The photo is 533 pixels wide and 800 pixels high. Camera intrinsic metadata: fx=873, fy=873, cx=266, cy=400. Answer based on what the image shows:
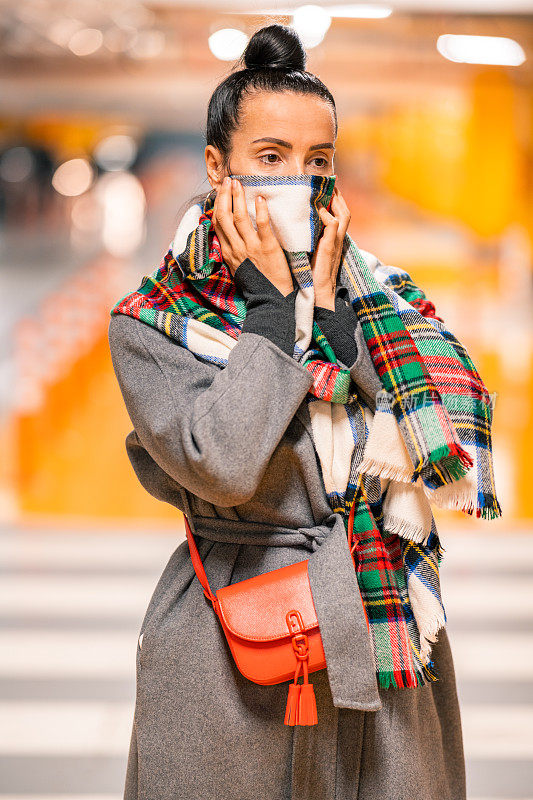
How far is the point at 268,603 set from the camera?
139 cm

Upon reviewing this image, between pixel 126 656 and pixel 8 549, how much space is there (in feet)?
4.80

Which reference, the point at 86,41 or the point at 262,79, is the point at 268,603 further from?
the point at 86,41

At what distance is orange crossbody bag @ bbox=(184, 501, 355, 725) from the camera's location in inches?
53.3

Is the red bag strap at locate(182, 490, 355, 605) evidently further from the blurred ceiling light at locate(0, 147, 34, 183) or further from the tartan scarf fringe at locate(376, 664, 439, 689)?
the blurred ceiling light at locate(0, 147, 34, 183)

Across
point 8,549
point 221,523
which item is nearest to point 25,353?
point 8,549

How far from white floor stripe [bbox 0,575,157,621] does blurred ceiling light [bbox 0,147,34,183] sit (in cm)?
2763

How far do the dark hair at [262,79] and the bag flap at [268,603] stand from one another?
2.32 feet

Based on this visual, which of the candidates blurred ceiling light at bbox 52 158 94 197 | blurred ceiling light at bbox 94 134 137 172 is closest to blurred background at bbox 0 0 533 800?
blurred ceiling light at bbox 52 158 94 197

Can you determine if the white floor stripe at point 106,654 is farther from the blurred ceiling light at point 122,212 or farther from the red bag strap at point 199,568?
the blurred ceiling light at point 122,212

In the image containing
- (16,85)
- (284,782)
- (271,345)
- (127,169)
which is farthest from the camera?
(127,169)

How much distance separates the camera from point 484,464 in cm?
145

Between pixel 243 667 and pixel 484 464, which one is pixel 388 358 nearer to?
pixel 484 464

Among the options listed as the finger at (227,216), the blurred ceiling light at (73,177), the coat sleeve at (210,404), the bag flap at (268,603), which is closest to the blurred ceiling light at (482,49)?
the finger at (227,216)

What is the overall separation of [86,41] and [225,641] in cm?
1834
